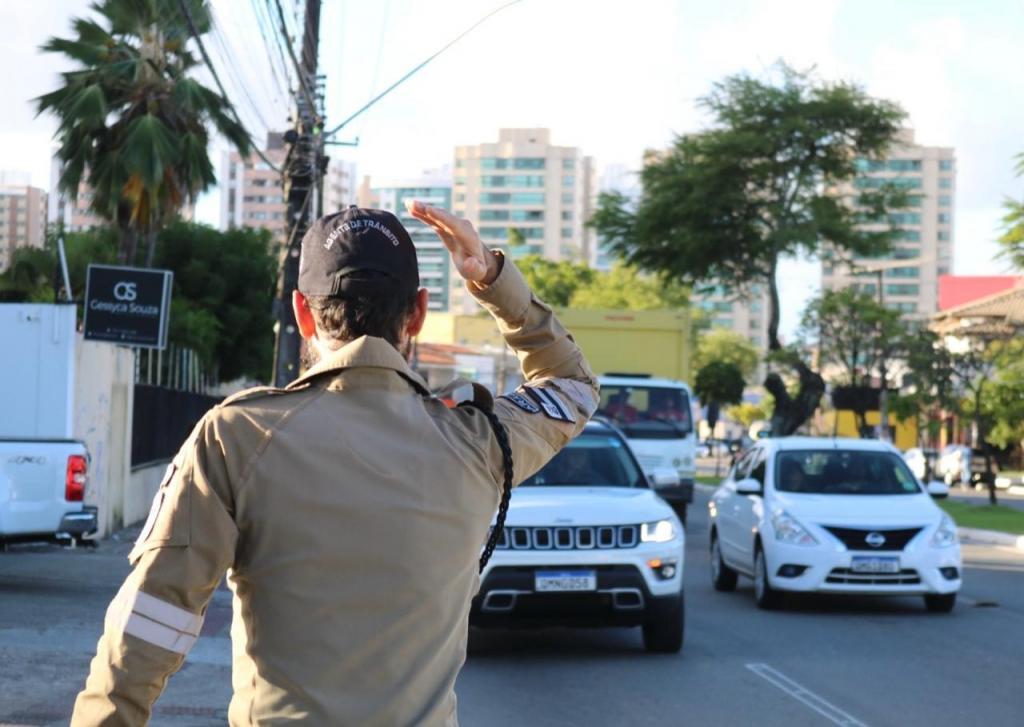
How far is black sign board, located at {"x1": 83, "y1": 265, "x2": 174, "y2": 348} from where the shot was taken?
826 inches

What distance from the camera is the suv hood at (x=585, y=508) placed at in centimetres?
1129

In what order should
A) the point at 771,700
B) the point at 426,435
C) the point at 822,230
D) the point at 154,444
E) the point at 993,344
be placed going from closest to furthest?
the point at 426,435 → the point at 771,700 → the point at 154,444 → the point at 993,344 → the point at 822,230

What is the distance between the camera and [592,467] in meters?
12.9

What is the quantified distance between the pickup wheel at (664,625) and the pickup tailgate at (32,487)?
508 cm

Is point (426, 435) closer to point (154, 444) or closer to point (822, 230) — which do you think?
point (154, 444)

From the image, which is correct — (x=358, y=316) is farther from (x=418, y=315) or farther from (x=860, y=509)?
(x=860, y=509)

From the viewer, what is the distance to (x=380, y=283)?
9.01 feet

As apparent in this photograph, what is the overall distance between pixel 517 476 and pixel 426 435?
34 cm

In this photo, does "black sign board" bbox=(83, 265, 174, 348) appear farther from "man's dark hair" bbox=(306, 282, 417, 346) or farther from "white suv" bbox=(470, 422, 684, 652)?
"man's dark hair" bbox=(306, 282, 417, 346)

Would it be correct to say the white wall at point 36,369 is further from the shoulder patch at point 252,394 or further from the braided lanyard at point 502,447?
the shoulder patch at point 252,394

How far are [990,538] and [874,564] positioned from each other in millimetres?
10974

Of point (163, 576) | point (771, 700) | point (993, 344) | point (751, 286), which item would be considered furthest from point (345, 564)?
point (751, 286)

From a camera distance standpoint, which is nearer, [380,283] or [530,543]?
[380,283]

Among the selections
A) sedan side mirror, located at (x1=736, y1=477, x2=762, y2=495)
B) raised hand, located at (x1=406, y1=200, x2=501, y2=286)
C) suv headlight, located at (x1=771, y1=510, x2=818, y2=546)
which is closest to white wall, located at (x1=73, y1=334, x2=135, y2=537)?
sedan side mirror, located at (x1=736, y1=477, x2=762, y2=495)
